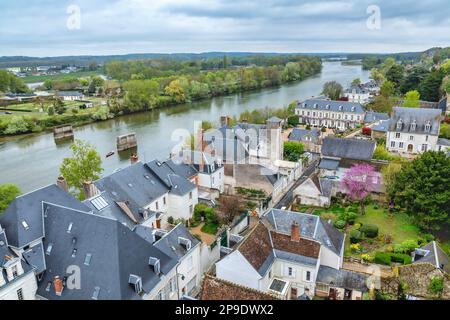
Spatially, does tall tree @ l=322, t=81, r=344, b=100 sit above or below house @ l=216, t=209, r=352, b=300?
above

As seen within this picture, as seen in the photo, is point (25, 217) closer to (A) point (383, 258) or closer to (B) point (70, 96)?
(A) point (383, 258)

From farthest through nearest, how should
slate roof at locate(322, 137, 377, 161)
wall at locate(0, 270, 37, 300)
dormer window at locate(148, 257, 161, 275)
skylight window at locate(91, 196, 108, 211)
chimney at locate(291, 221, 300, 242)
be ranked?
1. slate roof at locate(322, 137, 377, 161)
2. skylight window at locate(91, 196, 108, 211)
3. chimney at locate(291, 221, 300, 242)
4. dormer window at locate(148, 257, 161, 275)
5. wall at locate(0, 270, 37, 300)

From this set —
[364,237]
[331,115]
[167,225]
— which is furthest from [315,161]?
[331,115]

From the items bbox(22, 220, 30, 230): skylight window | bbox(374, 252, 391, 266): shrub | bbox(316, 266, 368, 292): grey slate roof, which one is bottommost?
bbox(374, 252, 391, 266): shrub

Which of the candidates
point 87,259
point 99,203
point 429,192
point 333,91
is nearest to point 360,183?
point 429,192

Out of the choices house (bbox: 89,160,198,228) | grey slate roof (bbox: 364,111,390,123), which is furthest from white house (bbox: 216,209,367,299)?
grey slate roof (bbox: 364,111,390,123)

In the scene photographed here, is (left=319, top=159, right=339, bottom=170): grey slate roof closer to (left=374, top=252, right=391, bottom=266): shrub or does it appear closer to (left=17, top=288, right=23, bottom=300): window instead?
(left=374, top=252, right=391, bottom=266): shrub
